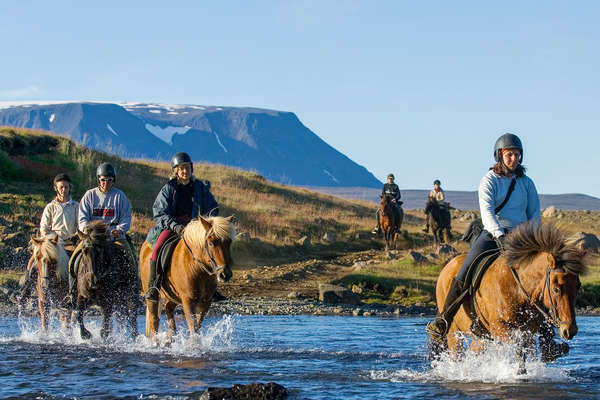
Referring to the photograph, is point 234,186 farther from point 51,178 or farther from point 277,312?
point 277,312

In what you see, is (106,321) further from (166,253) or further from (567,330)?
(567,330)

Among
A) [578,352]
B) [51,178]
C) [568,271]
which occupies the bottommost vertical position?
[578,352]

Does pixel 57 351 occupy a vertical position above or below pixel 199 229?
below

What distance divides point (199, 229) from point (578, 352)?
254 inches

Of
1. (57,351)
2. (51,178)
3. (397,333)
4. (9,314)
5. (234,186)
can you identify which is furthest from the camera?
(234,186)

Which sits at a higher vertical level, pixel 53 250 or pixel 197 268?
pixel 53 250

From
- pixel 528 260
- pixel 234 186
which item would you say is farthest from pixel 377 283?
pixel 234 186

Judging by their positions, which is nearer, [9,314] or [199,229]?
[199,229]

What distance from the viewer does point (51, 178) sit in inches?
1336

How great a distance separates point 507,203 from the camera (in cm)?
935

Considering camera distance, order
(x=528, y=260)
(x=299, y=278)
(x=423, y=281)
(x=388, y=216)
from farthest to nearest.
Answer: (x=388, y=216) < (x=299, y=278) < (x=423, y=281) < (x=528, y=260)

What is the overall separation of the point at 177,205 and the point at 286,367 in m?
2.93

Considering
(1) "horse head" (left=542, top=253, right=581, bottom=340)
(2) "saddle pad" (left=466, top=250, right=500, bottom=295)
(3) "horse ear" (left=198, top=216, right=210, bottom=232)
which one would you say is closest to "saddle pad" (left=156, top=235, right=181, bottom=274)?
(3) "horse ear" (left=198, top=216, right=210, bottom=232)

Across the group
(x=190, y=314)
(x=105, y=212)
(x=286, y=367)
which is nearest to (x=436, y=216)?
(x=105, y=212)
